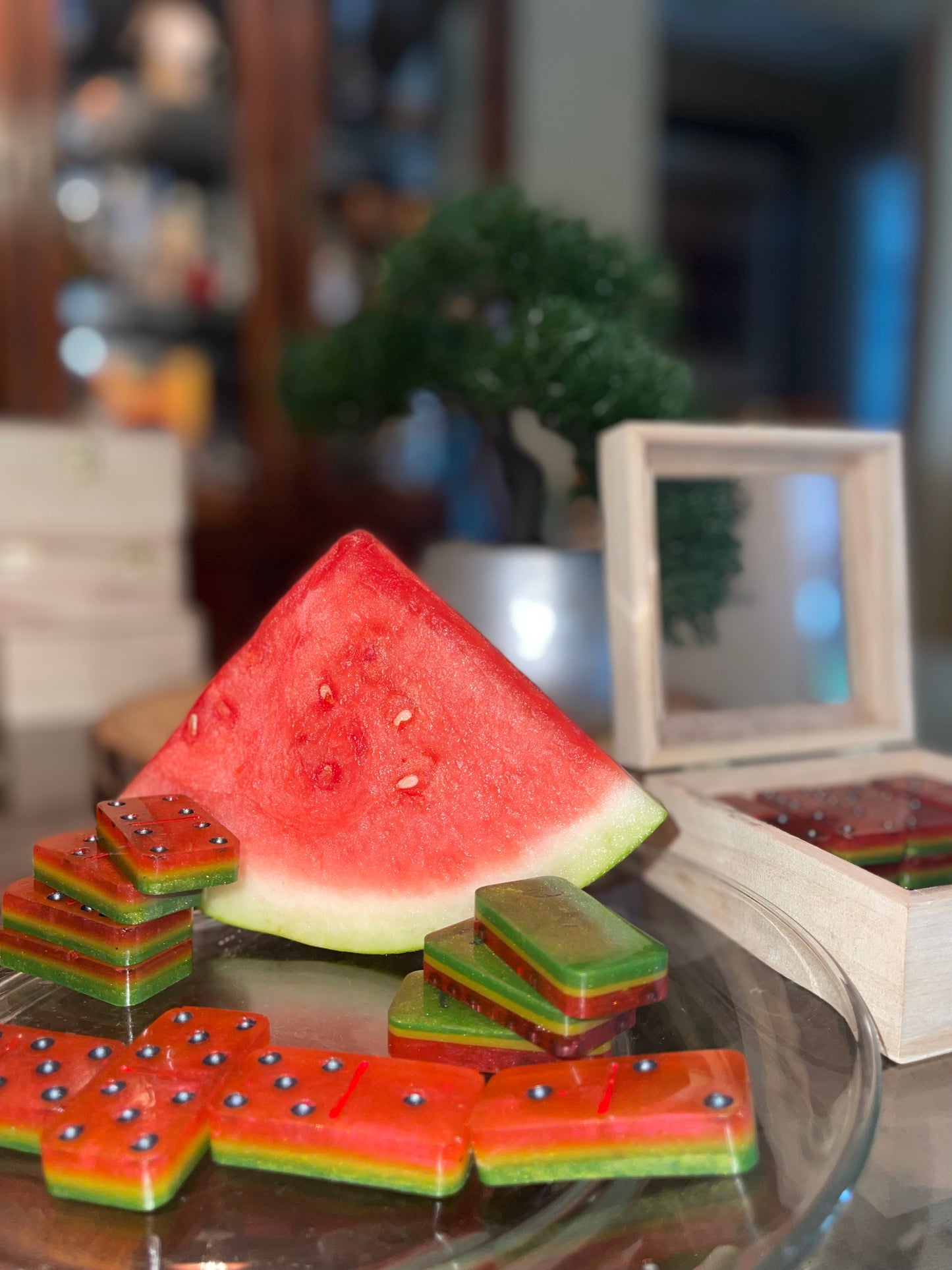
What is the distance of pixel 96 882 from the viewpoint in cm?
46

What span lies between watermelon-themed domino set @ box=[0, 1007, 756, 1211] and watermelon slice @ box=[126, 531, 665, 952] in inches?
5.4

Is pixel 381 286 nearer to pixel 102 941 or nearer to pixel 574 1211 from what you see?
pixel 102 941

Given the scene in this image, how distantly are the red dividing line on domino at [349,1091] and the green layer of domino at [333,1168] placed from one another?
11 millimetres

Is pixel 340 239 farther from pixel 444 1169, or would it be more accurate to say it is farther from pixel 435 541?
pixel 444 1169

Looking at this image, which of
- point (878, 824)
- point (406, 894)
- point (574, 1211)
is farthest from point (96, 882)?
point (878, 824)

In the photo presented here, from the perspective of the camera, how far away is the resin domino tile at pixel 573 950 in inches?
14.7

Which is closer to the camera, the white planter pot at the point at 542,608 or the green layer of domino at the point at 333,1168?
the green layer of domino at the point at 333,1168

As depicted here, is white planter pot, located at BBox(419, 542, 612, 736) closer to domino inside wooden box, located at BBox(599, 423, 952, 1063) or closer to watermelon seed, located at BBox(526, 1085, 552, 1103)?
domino inside wooden box, located at BBox(599, 423, 952, 1063)

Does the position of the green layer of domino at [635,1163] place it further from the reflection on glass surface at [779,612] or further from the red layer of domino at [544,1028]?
the reflection on glass surface at [779,612]

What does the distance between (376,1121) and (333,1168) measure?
21mm

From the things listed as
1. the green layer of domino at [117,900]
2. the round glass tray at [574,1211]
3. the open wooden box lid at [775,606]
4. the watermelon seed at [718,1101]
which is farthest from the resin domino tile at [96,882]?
the open wooden box lid at [775,606]

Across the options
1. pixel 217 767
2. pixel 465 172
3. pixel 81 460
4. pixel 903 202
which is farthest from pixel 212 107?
pixel 903 202

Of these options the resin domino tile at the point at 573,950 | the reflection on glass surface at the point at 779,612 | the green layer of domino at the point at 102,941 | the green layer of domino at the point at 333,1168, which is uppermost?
the reflection on glass surface at the point at 779,612

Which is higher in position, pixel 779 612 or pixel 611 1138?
pixel 779 612
